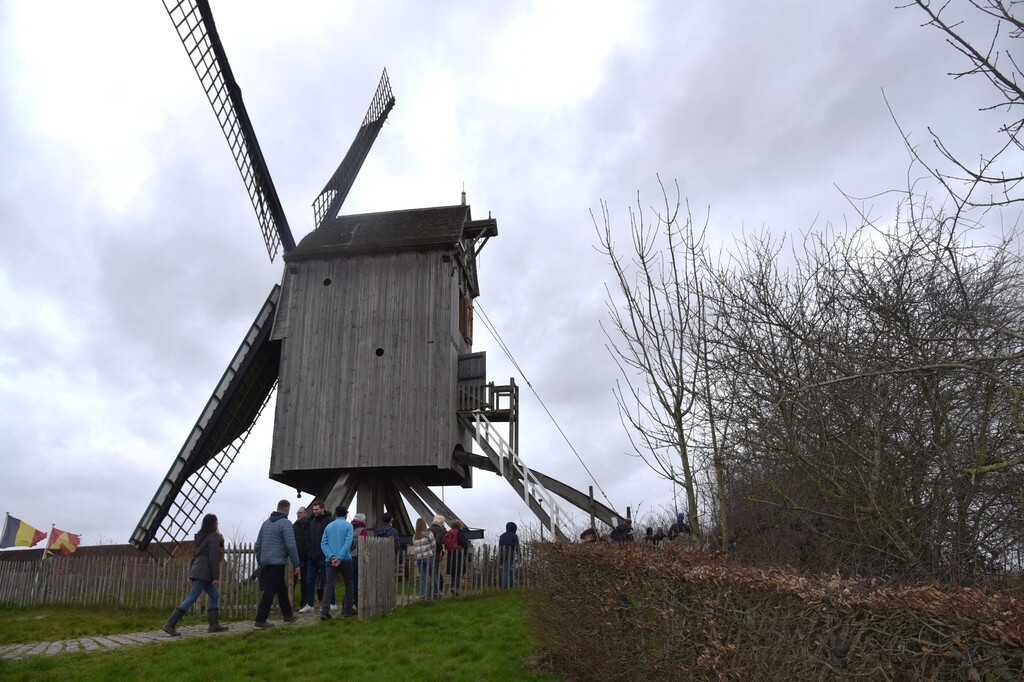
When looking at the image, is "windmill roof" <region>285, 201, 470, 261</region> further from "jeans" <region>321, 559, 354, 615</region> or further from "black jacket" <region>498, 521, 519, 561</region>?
"jeans" <region>321, 559, 354, 615</region>

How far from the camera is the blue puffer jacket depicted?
1155cm

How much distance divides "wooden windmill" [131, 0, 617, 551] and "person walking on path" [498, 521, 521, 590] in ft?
5.47

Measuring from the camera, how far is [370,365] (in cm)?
1841

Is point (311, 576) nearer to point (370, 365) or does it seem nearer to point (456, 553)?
point (456, 553)

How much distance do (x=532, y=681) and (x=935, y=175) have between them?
632cm

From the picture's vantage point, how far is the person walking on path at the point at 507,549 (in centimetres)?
1493

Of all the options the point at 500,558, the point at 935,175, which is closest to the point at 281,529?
the point at 500,558

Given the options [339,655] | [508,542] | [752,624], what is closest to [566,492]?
[508,542]

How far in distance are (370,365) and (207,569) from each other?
24.9 feet

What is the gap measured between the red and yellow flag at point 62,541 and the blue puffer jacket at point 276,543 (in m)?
14.7

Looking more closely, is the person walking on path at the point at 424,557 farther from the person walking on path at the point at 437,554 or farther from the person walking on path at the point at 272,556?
the person walking on path at the point at 272,556

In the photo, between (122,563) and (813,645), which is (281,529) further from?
(813,645)

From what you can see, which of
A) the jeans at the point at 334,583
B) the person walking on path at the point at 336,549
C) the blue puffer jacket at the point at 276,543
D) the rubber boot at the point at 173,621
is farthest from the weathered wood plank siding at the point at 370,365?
the rubber boot at the point at 173,621

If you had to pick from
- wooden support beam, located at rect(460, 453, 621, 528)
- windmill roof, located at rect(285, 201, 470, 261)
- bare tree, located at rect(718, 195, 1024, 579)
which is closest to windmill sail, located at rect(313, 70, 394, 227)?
windmill roof, located at rect(285, 201, 470, 261)
